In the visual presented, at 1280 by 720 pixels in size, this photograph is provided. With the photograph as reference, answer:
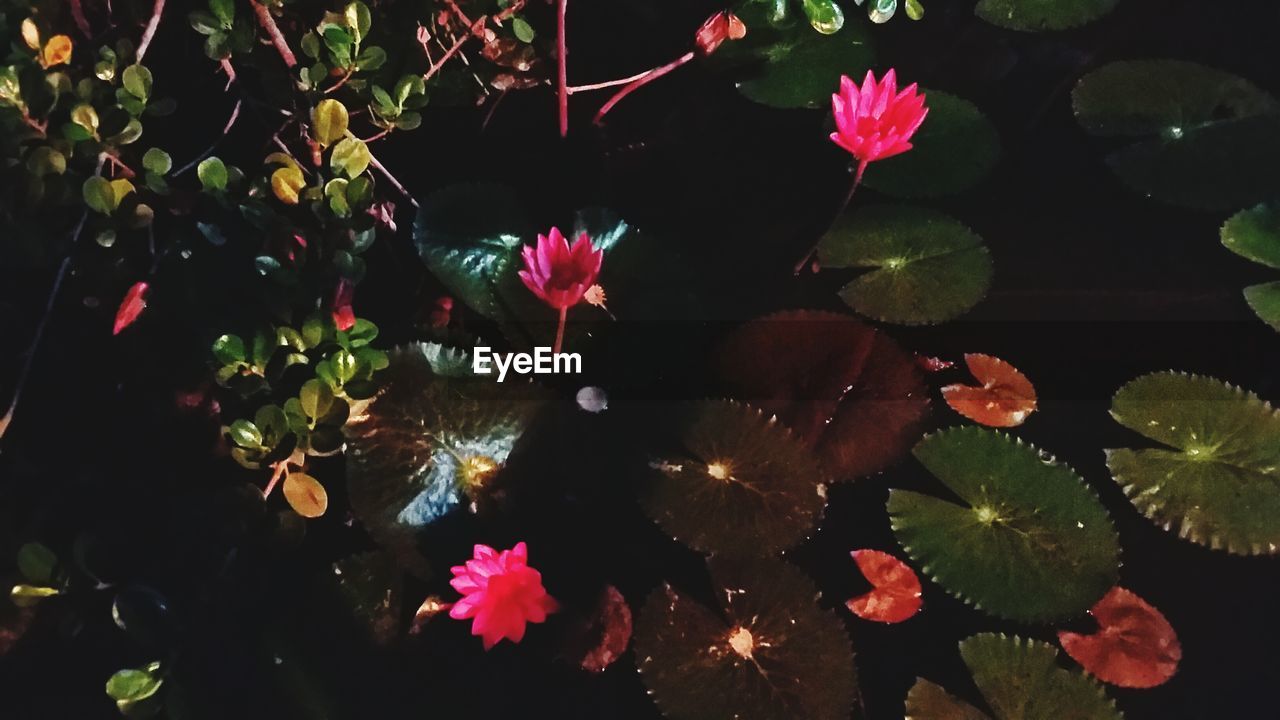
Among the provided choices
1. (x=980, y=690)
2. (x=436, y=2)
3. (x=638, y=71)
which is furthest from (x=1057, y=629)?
(x=436, y=2)

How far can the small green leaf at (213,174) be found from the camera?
868mm

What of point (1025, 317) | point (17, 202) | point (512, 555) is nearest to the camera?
point (512, 555)

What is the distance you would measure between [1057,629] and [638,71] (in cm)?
97

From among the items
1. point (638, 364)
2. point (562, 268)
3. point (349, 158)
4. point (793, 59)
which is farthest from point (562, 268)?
point (793, 59)

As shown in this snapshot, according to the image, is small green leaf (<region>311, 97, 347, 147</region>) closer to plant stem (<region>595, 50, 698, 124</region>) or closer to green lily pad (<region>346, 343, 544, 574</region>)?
green lily pad (<region>346, 343, 544, 574</region>)

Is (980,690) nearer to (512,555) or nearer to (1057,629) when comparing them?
(1057,629)

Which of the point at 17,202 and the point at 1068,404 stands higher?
the point at 17,202

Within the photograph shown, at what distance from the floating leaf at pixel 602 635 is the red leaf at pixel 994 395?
0.47 meters

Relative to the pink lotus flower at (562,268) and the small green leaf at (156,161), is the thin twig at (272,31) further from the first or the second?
the pink lotus flower at (562,268)

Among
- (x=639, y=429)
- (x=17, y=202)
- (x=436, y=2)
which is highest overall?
(x=436, y=2)

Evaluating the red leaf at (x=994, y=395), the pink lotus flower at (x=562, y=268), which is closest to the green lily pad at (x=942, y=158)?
the red leaf at (x=994, y=395)

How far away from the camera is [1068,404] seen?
97cm

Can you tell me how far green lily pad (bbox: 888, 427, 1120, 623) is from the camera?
81 cm

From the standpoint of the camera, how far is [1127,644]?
806 millimetres
